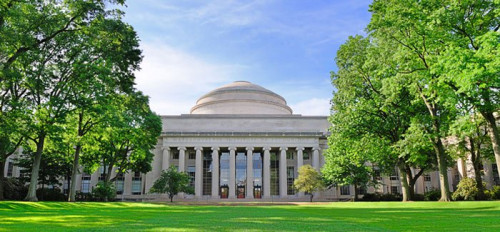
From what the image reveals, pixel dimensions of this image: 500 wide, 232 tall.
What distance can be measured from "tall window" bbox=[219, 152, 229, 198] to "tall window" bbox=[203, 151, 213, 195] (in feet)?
6.49

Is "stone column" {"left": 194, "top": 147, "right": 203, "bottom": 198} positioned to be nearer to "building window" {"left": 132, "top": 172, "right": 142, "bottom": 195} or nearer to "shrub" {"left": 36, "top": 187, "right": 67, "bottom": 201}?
"building window" {"left": 132, "top": 172, "right": 142, "bottom": 195}

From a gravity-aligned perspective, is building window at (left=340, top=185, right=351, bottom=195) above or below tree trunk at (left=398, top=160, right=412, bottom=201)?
below

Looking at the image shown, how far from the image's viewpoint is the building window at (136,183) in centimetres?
6538

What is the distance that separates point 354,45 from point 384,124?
719cm

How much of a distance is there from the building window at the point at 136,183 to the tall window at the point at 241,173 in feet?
59.0

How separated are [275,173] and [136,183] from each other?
25.8 meters

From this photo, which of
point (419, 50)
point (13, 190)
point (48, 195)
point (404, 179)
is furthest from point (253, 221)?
point (48, 195)

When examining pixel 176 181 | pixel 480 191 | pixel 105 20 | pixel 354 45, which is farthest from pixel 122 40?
pixel 480 191

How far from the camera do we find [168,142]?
6512 centimetres

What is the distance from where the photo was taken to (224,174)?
67.1 meters

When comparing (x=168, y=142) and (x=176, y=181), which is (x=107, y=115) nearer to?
(x=176, y=181)

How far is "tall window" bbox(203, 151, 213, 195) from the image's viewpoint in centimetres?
6562

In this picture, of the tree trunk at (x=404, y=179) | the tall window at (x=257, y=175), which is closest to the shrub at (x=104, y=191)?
the tall window at (x=257, y=175)

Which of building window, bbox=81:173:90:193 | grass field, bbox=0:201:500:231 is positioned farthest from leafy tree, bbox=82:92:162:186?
building window, bbox=81:173:90:193
